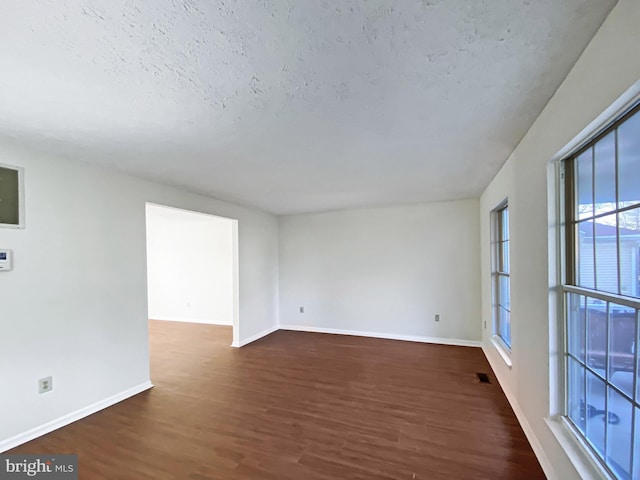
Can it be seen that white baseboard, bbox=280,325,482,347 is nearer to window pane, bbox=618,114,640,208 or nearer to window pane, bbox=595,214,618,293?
window pane, bbox=595,214,618,293

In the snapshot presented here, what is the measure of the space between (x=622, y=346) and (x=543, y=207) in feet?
2.91

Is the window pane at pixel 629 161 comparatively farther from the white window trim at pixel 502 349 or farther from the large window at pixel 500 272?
the large window at pixel 500 272

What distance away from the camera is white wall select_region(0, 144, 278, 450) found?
2215 millimetres

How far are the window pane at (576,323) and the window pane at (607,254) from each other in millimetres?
233

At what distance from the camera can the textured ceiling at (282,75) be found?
3.36 ft

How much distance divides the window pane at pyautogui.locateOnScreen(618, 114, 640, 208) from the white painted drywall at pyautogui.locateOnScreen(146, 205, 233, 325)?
559cm

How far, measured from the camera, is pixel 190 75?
136 centimetres

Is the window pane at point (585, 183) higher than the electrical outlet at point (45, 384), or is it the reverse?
the window pane at point (585, 183)

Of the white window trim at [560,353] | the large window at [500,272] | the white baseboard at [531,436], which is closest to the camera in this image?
the white window trim at [560,353]

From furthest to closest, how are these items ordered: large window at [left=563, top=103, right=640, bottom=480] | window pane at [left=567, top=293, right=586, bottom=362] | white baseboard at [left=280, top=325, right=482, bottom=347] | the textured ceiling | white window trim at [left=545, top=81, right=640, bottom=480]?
white baseboard at [left=280, top=325, right=482, bottom=347]
window pane at [left=567, top=293, right=586, bottom=362]
white window trim at [left=545, top=81, right=640, bottom=480]
large window at [left=563, top=103, right=640, bottom=480]
the textured ceiling

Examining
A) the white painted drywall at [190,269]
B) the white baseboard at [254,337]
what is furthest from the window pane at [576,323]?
the white painted drywall at [190,269]

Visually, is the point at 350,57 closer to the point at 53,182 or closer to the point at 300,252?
the point at 53,182

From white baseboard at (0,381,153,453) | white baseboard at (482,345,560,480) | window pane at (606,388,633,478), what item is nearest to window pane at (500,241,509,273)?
white baseboard at (482,345,560,480)

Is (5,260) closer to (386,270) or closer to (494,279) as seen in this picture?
(386,270)
